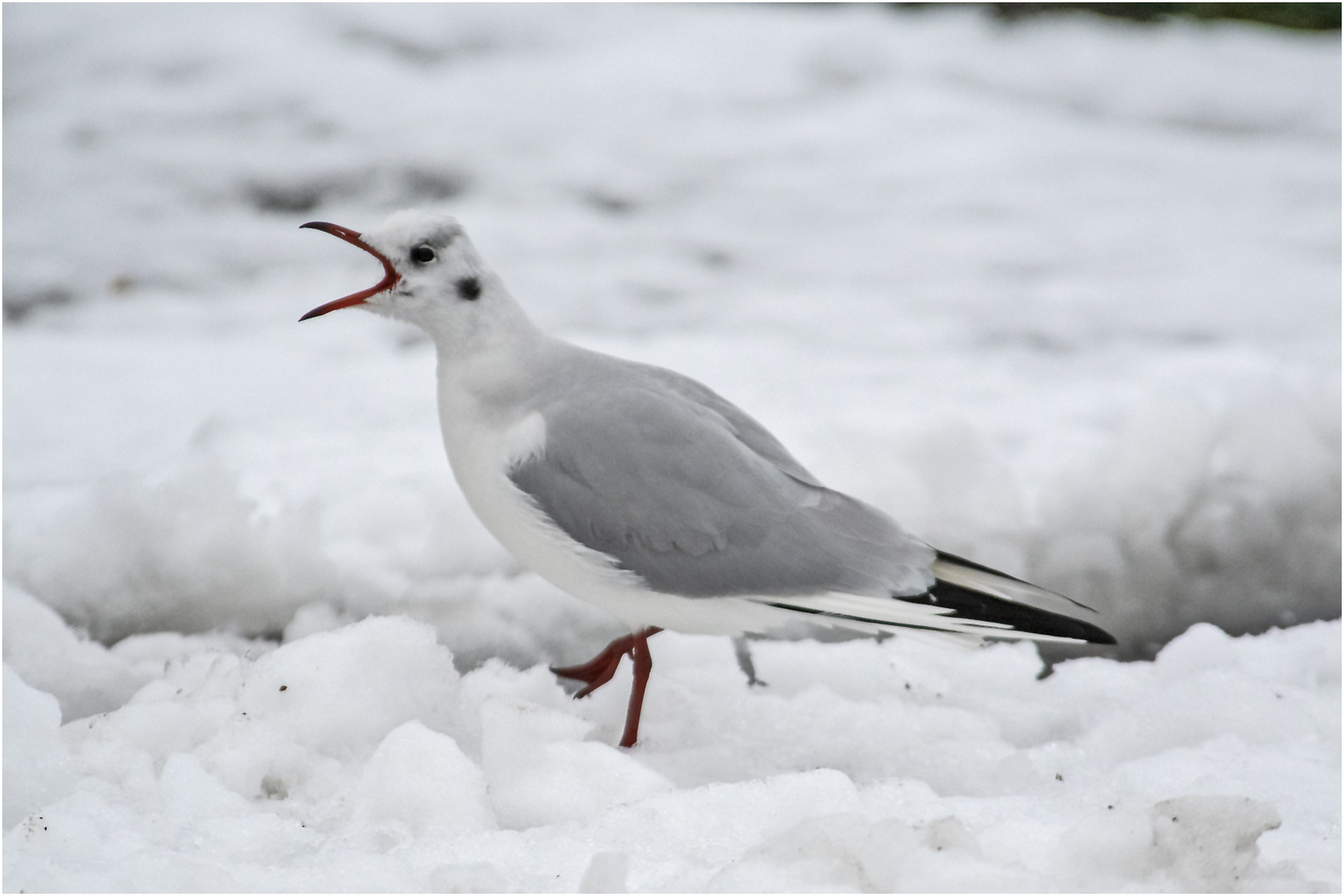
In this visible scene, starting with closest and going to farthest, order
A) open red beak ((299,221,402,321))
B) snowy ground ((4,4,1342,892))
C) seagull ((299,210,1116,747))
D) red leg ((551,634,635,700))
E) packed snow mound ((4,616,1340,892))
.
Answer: packed snow mound ((4,616,1340,892))
snowy ground ((4,4,1342,892))
seagull ((299,210,1116,747))
open red beak ((299,221,402,321))
red leg ((551,634,635,700))

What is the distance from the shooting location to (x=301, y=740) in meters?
2.07

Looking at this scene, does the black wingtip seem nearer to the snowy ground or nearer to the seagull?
the seagull

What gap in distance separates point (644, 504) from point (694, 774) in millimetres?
497

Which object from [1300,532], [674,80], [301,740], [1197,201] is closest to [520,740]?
[301,740]

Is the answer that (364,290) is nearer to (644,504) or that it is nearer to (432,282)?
(432,282)

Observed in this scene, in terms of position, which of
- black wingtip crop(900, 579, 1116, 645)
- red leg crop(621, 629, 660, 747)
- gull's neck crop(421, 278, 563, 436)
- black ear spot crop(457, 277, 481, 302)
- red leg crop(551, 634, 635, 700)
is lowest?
red leg crop(551, 634, 635, 700)

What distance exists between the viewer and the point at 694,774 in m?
2.15

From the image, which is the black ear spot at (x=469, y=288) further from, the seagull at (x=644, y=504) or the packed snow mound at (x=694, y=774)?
the packed snow mound at (x=694, y=774)

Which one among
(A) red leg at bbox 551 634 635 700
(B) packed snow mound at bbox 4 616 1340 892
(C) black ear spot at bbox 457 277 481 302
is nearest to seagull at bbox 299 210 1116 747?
(C) black ear spot at bbox 457 277 481 302

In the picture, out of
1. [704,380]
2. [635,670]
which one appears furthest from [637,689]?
[704,380]

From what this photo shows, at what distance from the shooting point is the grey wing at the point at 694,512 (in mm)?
2078

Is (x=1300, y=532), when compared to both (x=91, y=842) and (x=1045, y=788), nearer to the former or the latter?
(x=1045, y=788)

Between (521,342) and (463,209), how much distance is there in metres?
3.36

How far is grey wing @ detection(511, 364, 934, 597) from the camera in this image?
2078mm
